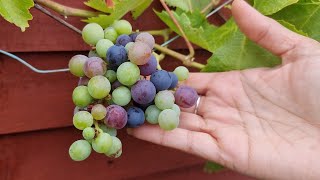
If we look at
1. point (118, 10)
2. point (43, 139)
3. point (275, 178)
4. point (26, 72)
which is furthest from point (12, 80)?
point (275, 178)

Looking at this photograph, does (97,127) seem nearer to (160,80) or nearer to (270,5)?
(160,80)

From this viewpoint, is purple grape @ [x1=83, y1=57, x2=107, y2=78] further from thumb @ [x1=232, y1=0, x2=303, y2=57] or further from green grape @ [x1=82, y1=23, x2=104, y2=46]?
thumb @ [x1=232, y1=0, x2=303, y2=57]

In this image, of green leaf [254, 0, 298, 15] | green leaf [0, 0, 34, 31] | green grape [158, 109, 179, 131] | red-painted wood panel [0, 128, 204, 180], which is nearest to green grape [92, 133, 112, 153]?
green grape [158, 109, 179, 131]

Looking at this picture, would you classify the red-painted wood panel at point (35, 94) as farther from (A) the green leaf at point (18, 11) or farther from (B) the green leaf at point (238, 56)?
(B) the green leaf at point (238, 56)

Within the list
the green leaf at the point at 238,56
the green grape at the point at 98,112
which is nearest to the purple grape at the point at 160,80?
the green grape at the point at 98,112

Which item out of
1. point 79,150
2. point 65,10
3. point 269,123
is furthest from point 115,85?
point 269,123

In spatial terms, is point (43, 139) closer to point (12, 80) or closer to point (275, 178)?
point (12, 80)
